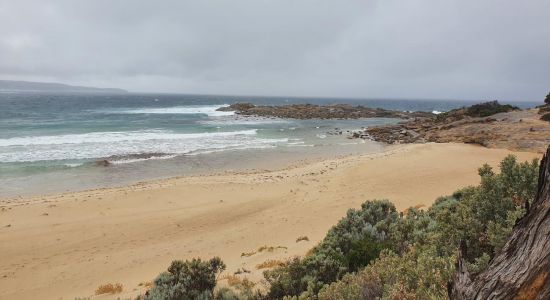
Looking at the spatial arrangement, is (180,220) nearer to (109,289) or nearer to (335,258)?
(109,289)

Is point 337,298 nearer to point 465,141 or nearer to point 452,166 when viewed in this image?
point 452,166

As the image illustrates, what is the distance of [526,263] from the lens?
205 centimetres

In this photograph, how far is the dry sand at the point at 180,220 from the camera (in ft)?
34.0

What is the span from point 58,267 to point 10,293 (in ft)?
4.91

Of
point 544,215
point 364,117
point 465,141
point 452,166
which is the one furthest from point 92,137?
point 364,117

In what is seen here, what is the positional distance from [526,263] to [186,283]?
5.26 metres

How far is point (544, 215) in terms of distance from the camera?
2064mm

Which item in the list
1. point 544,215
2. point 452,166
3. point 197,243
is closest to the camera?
point 544,215

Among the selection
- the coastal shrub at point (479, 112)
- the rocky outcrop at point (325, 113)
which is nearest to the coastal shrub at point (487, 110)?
the coastal shrub at point (479, 112)

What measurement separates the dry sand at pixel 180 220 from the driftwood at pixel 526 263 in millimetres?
6581

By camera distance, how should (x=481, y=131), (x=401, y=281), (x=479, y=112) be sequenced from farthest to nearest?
(x=479, y=112) → (x=481, y=131) → (x=401, y=281)

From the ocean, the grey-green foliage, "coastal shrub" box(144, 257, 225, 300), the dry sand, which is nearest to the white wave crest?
the ocean

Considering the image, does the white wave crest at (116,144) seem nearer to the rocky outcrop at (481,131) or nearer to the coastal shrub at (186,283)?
the rocky outcrop at (481,131)

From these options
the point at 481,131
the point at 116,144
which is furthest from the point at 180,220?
the point at 481,131
